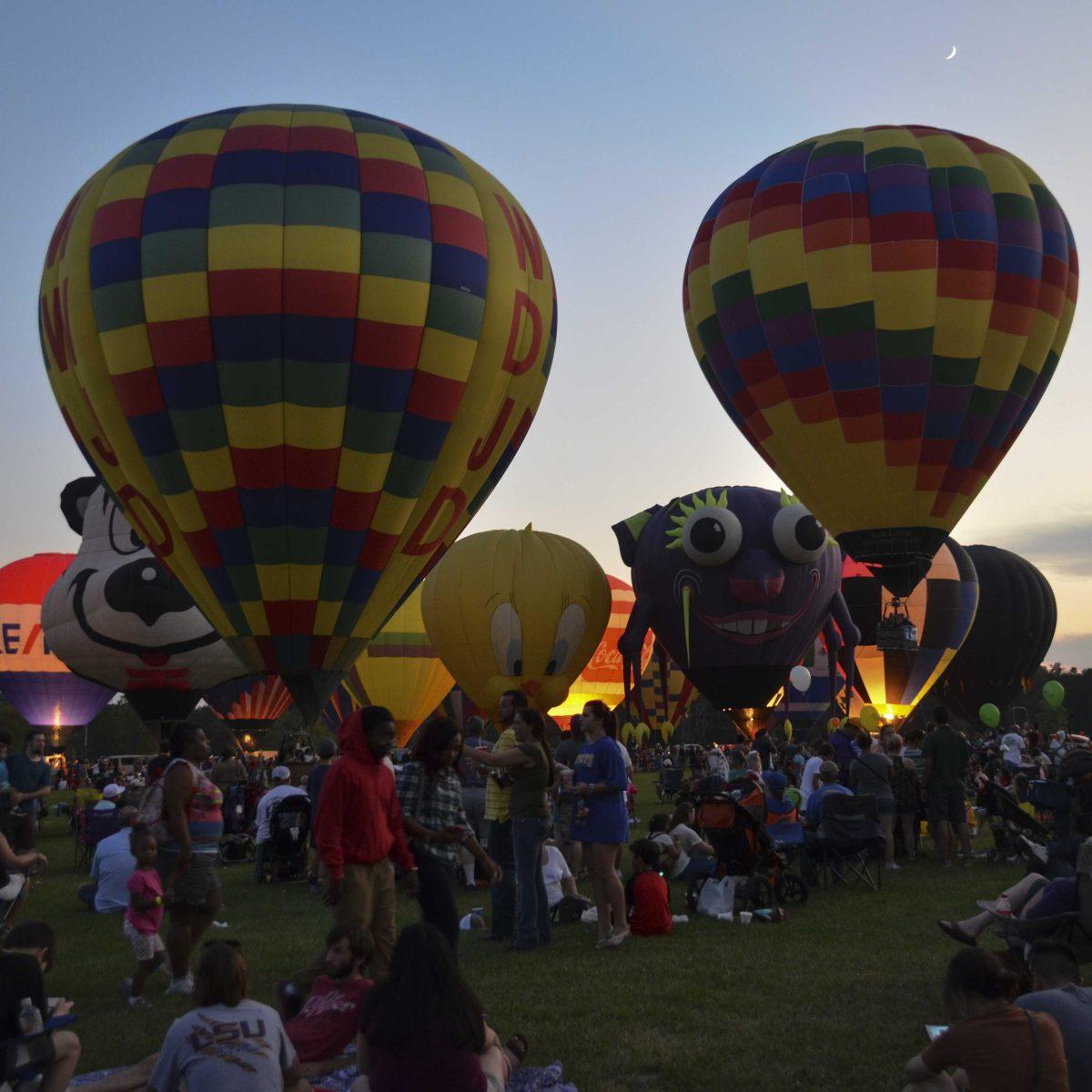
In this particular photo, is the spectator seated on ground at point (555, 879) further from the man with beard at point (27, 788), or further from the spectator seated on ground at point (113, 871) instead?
the man with beard at point (27, 788)

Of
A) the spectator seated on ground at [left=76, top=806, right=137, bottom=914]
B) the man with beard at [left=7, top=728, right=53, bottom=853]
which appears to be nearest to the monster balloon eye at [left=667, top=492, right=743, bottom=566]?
the man with beard at [left=7, top=728, right=53, bottom=853]

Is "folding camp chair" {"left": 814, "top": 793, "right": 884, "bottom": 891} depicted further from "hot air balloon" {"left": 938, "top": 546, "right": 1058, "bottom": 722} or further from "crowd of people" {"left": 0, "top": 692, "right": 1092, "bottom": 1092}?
"hot air balloon" {"left": 938, "top": 546, "right": 1058, "bottom": 722}

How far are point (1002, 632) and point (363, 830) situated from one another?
33.9 m

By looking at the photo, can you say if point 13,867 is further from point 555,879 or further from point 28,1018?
point 555,879

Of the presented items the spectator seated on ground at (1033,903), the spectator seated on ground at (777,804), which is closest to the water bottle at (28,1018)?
the spectator seated on ground at (1033,903)

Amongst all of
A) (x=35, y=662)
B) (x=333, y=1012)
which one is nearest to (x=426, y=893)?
(x=333, y=1012)

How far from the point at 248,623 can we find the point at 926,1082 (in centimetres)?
951

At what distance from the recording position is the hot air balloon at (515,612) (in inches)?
809

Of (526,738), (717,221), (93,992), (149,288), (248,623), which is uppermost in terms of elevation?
(717,221)

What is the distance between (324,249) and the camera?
11.7m

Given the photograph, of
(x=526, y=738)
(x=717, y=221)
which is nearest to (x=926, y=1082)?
(x=526, y=738)

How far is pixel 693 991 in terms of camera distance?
569cm

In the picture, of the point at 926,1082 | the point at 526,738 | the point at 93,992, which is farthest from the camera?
the point at 526,738

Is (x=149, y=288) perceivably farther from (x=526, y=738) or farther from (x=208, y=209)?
(x=526, y=738)
